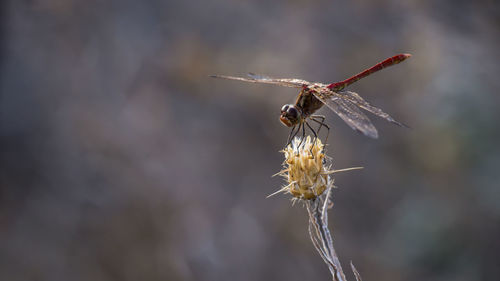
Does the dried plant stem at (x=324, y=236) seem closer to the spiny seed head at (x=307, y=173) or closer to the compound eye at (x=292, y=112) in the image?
the spiny seed head at (x=307, y=173)

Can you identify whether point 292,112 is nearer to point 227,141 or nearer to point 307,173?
point 307,173

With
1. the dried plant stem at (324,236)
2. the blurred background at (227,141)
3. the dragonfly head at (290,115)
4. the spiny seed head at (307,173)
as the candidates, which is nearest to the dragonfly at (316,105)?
the dragonfly head at (290,115)

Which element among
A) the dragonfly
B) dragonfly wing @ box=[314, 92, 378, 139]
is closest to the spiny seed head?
dragonfly wing @ box=[314, 92, 378, 139]

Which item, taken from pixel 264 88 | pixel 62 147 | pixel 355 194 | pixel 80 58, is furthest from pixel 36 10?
→ pixel 355 194

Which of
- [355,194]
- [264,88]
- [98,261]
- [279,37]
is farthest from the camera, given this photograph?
[279,37]

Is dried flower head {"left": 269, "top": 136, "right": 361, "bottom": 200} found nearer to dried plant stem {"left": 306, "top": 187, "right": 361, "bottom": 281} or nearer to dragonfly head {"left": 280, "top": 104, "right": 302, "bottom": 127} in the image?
dried plant stem {"left": 306, "top": 187, "right": 361, "bottom": 281}

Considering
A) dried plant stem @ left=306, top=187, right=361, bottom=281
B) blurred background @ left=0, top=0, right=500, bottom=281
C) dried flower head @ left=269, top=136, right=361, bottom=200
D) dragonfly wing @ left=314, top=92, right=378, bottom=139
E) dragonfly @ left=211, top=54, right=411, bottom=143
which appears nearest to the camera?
dried plant stem @ left=306, top=187, right=361, bottom=281

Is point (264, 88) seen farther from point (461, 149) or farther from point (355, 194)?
point (461, 149)
